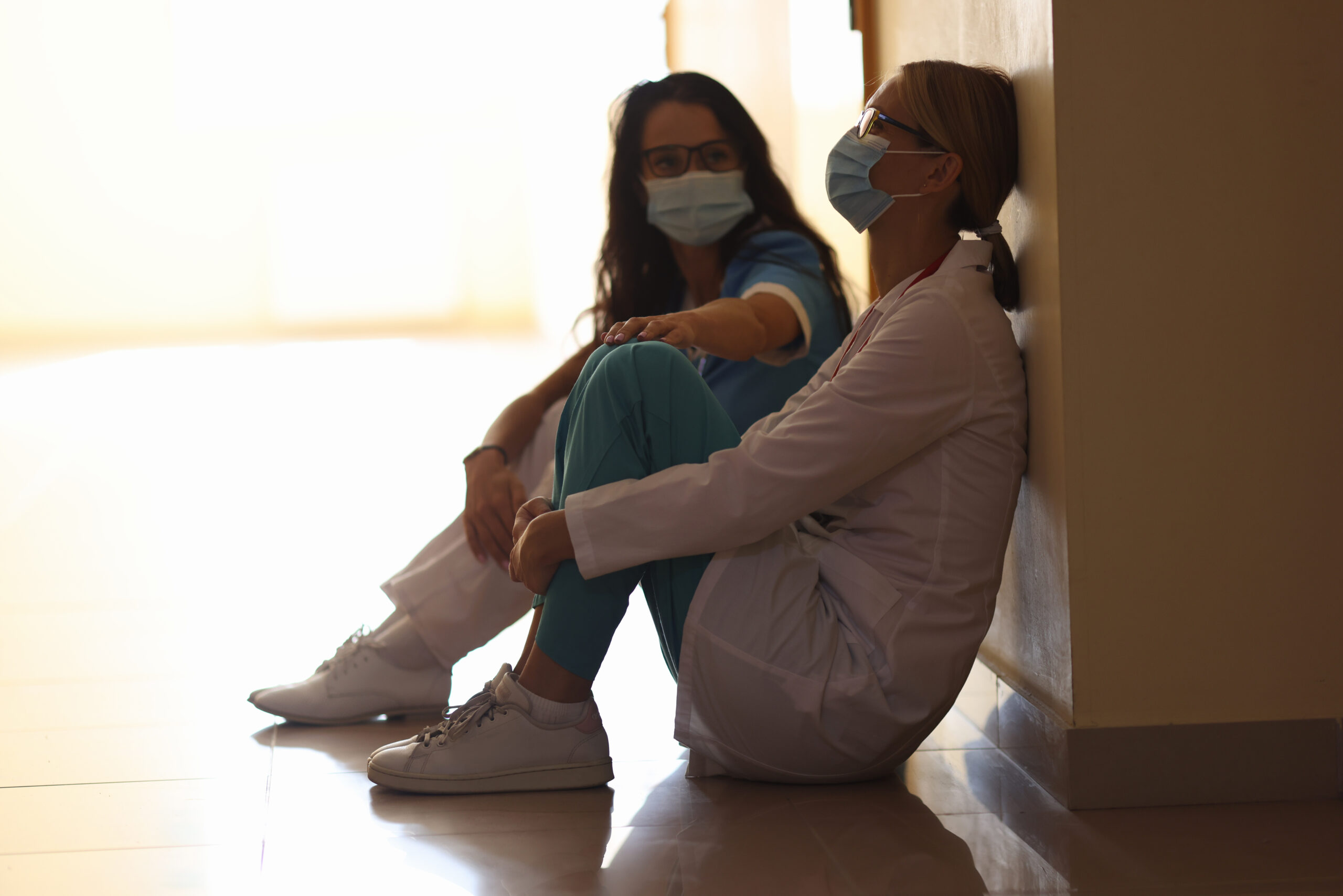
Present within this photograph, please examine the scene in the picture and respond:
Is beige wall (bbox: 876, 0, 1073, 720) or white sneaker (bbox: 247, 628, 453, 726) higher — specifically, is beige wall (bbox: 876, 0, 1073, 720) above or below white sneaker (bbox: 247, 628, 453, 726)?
above

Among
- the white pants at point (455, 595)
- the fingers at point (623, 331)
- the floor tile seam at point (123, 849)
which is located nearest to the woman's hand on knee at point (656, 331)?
the fingers at point (623, 331)

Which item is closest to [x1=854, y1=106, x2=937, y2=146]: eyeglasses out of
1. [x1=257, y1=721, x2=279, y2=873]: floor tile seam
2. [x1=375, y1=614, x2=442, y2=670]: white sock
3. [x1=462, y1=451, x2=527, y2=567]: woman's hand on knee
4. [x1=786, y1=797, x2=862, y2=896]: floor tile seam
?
[x1=462, y1=451, x2=527, y2=567]: woman's hand on knee

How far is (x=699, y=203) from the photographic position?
214 centimetres

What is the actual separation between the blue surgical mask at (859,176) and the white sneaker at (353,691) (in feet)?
3.37

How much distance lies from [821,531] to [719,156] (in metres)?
0.83

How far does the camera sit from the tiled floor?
4.43ft

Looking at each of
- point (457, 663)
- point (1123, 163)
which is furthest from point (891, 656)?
point (457, 663)

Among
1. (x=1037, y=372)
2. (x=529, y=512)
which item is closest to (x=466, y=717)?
(x=529, y=512)

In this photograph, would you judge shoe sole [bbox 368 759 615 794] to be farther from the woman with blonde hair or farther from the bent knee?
the bent knee

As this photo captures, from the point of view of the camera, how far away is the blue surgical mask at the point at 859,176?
1.61 meters

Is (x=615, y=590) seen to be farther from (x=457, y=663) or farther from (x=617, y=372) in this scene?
(x=457, y=663)

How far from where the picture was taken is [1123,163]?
148cm

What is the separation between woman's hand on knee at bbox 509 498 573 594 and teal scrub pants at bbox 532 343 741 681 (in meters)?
0.02

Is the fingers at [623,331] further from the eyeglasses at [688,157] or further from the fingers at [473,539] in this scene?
the eyeglasses at [688,157]
